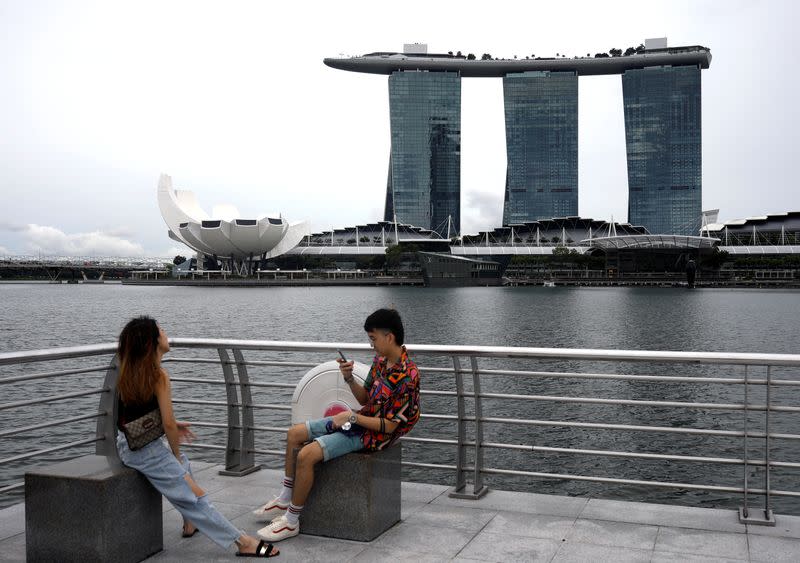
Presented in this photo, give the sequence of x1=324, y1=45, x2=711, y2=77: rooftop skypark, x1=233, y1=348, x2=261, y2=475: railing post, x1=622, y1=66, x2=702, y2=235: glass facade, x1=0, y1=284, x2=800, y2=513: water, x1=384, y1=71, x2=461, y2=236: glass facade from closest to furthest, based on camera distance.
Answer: x1=233, y1=348, x2=261, y2=475: railing post → x1=0, y1=284, x2=800, y2=513: water → x1=622, y1=66, x2=702, y2=235: glass facade → x1=384, y1=71, x2=461, y2=236: glass facade → x1=324, y1=45, x2=711, y2=77: rooftop skypark

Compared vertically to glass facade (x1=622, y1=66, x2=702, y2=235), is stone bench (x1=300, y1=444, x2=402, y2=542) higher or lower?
lower

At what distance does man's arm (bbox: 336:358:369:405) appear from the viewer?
5074mm

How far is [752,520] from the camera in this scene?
540 cm

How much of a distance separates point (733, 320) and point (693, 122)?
143 metres

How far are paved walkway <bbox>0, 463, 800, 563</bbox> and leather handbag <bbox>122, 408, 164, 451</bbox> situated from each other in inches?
31.0

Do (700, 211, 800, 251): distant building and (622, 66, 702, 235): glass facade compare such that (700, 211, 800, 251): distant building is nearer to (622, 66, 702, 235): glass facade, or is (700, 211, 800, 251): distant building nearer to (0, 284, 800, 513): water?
(622, 66, 702, 235): glass facade

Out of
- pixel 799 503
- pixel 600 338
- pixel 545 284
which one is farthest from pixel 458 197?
pixel 799 503

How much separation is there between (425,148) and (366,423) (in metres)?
180

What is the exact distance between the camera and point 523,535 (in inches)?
204

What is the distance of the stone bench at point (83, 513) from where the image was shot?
4406 mm

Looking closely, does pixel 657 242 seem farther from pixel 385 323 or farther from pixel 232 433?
pixel 385 323

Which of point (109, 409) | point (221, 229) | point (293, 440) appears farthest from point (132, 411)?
point (221, 229)

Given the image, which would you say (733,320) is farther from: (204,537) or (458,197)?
(458,197)

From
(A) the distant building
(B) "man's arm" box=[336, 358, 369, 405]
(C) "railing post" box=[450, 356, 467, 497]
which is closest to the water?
(C) "railing post" box=[450, 356, 467, 497]
